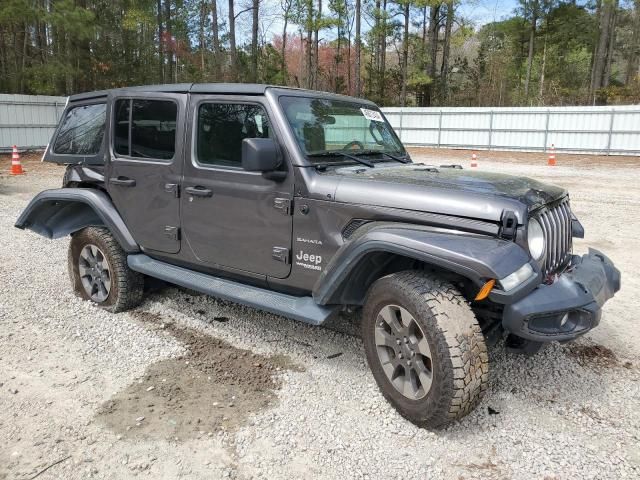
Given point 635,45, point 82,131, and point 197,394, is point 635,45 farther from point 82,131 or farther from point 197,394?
point 197,394

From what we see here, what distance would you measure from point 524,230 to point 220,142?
221 cm

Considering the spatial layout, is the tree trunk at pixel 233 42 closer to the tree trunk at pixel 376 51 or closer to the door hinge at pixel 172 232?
the tree trunk at pixel 376 51

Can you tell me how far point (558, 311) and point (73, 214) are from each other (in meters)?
4.30

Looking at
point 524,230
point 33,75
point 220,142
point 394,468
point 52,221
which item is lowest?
point 394,468

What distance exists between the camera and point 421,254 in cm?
276

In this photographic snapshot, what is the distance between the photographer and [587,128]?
70.8 ft

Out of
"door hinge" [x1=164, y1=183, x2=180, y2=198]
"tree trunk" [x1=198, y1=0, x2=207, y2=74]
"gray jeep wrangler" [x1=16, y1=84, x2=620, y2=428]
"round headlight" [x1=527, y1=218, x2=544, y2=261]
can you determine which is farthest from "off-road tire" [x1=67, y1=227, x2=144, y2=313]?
"tree trunk" [x1=198, y1=0, x2=207, y2=74]

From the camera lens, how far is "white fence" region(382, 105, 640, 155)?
67.9 ft

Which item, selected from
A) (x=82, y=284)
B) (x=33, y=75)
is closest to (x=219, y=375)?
(x=82, y=284)

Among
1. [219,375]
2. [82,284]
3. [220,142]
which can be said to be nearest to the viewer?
[219,375]

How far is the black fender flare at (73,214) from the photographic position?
4496 millimetres

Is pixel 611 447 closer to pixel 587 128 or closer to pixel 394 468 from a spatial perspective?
pixel 394 468

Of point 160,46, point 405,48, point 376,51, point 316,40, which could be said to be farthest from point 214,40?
point 376,51

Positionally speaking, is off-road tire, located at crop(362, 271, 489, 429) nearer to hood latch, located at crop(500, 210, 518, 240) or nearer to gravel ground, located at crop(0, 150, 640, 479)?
gravel ground, located at crop(0, 150, 640, 479)
